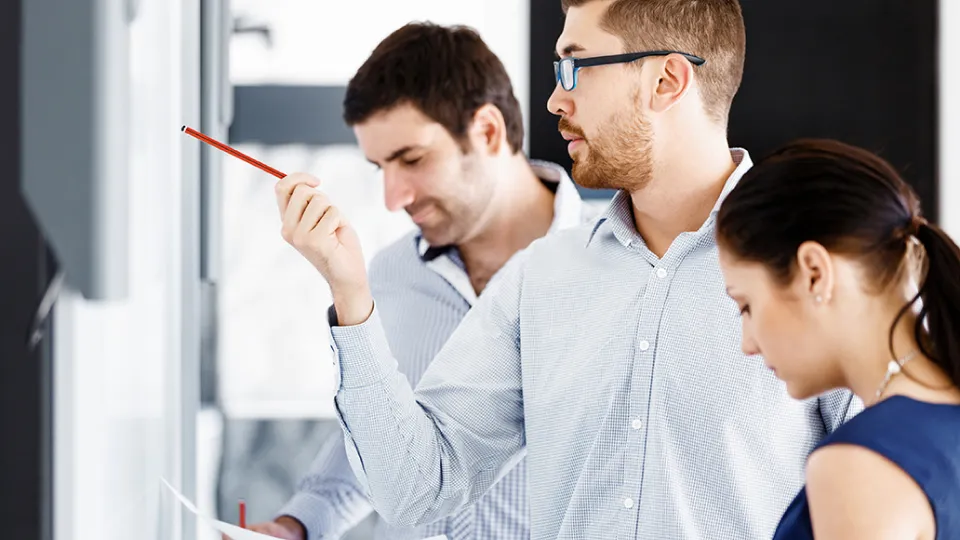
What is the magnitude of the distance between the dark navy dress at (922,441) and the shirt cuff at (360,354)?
495 mm

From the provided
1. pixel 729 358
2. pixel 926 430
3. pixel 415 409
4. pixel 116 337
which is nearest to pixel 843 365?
pixel 926 430

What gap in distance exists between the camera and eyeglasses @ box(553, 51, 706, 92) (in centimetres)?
125

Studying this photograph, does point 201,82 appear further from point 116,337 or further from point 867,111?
point 867,111

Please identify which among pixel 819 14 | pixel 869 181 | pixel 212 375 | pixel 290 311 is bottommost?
pixel 212 375

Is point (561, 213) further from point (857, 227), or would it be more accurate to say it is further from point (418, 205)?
point (857, 227)

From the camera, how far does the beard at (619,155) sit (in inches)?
48.0

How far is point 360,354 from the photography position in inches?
44.3

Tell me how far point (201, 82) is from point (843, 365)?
882 millimetres

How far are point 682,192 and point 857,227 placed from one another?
0.39 m

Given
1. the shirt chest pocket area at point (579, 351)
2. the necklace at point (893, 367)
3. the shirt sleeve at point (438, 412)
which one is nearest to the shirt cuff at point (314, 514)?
the shirt sleeve at point (438, 412)

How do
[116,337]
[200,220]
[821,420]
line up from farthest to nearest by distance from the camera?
[200,220], [821,420], [116,337]

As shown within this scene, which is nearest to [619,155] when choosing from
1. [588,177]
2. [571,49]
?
[588,177]

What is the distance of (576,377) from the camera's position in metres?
1.22

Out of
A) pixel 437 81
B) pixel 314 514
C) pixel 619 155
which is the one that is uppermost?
pixel 437 81
